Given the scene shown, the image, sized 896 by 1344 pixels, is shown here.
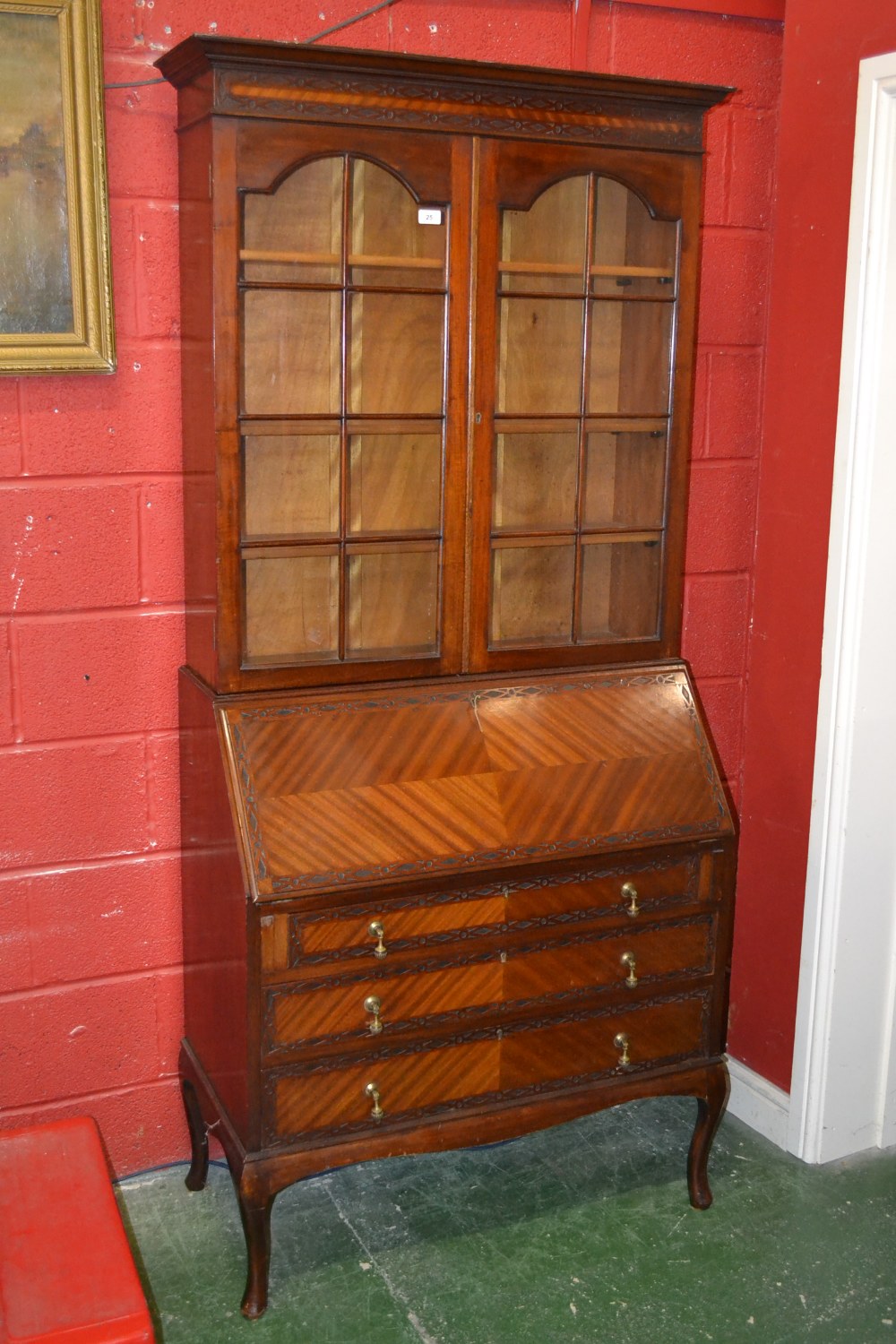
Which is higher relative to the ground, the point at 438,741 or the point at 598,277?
the point at 598,277

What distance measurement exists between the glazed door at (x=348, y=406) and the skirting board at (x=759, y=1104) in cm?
135

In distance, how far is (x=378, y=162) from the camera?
233 centimetres

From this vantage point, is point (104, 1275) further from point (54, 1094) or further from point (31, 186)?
point (31, 186)

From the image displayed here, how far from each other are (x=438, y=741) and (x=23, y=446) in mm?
943

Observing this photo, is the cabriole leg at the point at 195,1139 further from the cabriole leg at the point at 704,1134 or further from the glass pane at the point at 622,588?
the glass pane at the point at 622,588

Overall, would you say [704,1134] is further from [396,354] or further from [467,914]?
[396,354]

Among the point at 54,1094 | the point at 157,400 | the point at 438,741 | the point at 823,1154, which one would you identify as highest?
the point at 157,400

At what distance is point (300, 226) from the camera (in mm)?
2404

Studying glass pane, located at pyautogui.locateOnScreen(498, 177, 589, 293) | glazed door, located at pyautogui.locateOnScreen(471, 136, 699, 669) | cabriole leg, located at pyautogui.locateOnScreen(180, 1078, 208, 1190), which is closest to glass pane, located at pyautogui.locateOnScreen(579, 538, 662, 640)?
glazed door, located at pyautogui.locateOnScreen(471, 136, 699, 669)

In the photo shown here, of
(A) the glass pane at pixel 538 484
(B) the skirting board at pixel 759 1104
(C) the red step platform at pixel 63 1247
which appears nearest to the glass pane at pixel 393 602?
(A) the glass pane at pixel 538 484

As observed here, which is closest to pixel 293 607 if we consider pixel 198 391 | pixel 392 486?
pixel 392 486

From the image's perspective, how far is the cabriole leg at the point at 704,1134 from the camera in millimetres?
2807

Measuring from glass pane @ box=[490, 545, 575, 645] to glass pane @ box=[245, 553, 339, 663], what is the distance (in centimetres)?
35

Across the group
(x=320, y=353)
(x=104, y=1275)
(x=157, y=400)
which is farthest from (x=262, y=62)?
(x=104, y=1275)
